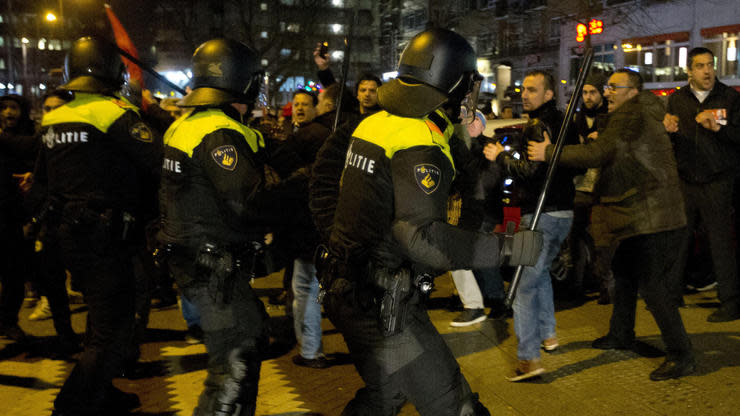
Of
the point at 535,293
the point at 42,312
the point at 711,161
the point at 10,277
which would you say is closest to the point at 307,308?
the point at 535,293

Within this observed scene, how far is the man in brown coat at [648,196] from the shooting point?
457 centimetres

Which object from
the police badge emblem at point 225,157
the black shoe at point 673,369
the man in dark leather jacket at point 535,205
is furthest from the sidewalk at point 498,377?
the police badge emblem at point 225,157

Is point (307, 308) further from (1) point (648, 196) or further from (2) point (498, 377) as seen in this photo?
(1) point (648, 196)

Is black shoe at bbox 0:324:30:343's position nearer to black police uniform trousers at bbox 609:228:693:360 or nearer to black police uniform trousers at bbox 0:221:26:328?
black police uniform trousers at bbox 0:221:26:328

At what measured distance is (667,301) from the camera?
4582mm

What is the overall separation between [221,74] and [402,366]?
1.79 meters

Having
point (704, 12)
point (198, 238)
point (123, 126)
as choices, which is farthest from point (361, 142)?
point (704, 12)

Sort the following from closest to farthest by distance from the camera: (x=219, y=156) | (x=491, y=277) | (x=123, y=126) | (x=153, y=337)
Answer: (x=219, y=156), (x=123, y=126), (x=153, y=337), (x=491, y=277)

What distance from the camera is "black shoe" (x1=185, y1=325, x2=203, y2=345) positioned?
5930 millimetres

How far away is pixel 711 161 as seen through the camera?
6094 millimetres

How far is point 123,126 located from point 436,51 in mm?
2049

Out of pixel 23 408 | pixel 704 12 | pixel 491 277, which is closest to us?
pixel 23 408

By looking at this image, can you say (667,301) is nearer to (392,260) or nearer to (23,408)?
(392,260)

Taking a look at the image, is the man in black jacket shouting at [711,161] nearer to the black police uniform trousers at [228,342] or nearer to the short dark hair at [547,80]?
the short dark hair at [547,80]
